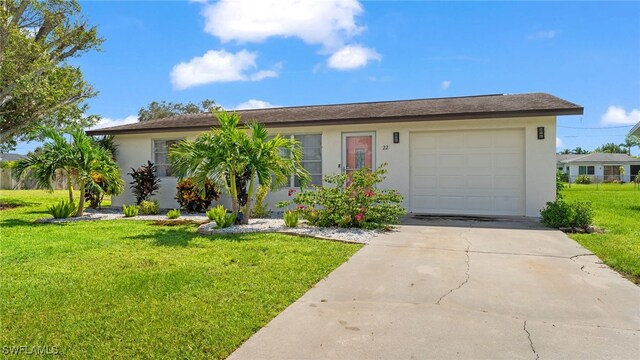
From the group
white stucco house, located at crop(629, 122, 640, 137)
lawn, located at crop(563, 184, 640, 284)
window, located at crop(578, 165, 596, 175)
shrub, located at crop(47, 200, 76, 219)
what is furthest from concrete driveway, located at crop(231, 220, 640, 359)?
window, located at crop(578, 165, 596, 175)

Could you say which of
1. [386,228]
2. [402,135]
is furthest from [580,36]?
[386,228]

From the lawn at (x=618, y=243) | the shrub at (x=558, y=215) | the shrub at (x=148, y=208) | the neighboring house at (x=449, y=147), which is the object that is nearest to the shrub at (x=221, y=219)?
the neighboring house at (x=449, y=147)

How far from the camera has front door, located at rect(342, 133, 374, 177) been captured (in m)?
11.8

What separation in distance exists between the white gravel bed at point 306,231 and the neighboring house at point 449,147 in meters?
3.56

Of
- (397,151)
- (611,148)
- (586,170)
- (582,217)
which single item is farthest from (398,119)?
(611,148)

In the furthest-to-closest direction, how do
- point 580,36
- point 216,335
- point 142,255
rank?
1. point 580,36
2. point 142,255
3. point 216,335

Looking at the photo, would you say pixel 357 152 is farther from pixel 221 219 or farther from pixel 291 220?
pixel 221 219

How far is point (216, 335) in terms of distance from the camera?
10.4ft

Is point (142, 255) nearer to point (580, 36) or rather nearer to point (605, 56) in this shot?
point (580, 36)

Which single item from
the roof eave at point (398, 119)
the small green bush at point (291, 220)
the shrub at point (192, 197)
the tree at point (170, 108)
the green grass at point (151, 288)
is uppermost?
the tree at point (170, 108)

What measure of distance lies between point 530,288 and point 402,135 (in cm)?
730

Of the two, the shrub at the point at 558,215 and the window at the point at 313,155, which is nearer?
the shrub at the point at 558,215

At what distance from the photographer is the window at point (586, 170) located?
49478 mm

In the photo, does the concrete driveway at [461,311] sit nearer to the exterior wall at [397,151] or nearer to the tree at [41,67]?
the exterior wall at [397,151]
